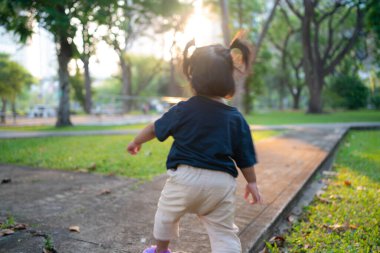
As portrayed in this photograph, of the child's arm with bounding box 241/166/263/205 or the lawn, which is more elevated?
the child's arm with bounding box 241/166/263/205

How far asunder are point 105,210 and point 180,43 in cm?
362

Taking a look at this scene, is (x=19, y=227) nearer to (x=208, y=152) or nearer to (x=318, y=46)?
(x=208, y=152)

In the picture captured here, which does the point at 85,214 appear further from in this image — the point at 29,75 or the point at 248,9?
the point at 248,9

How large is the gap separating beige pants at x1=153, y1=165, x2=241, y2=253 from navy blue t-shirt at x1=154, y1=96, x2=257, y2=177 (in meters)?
0.06

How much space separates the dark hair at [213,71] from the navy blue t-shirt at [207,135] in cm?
7

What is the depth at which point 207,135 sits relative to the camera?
1969 millimetres

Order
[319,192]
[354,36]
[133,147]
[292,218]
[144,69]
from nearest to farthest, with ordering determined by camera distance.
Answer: [133,147] → [292,218] → [319,192] → [354,36] → [144,69]

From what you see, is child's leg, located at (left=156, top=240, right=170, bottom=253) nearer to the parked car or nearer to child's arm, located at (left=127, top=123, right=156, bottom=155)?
child's arm, located at (left=127, top=123, right=156, bottom=155)

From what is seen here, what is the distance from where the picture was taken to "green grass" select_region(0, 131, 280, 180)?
517cm

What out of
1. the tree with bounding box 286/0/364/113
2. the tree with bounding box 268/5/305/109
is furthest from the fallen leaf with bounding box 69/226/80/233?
the tree with bounding box 268/5/305/109

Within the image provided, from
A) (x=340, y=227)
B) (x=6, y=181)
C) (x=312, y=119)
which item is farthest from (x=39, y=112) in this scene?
(x=340, y=227)

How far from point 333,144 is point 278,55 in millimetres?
34634

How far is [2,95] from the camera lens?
20.0 metres

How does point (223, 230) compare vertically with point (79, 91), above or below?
below
